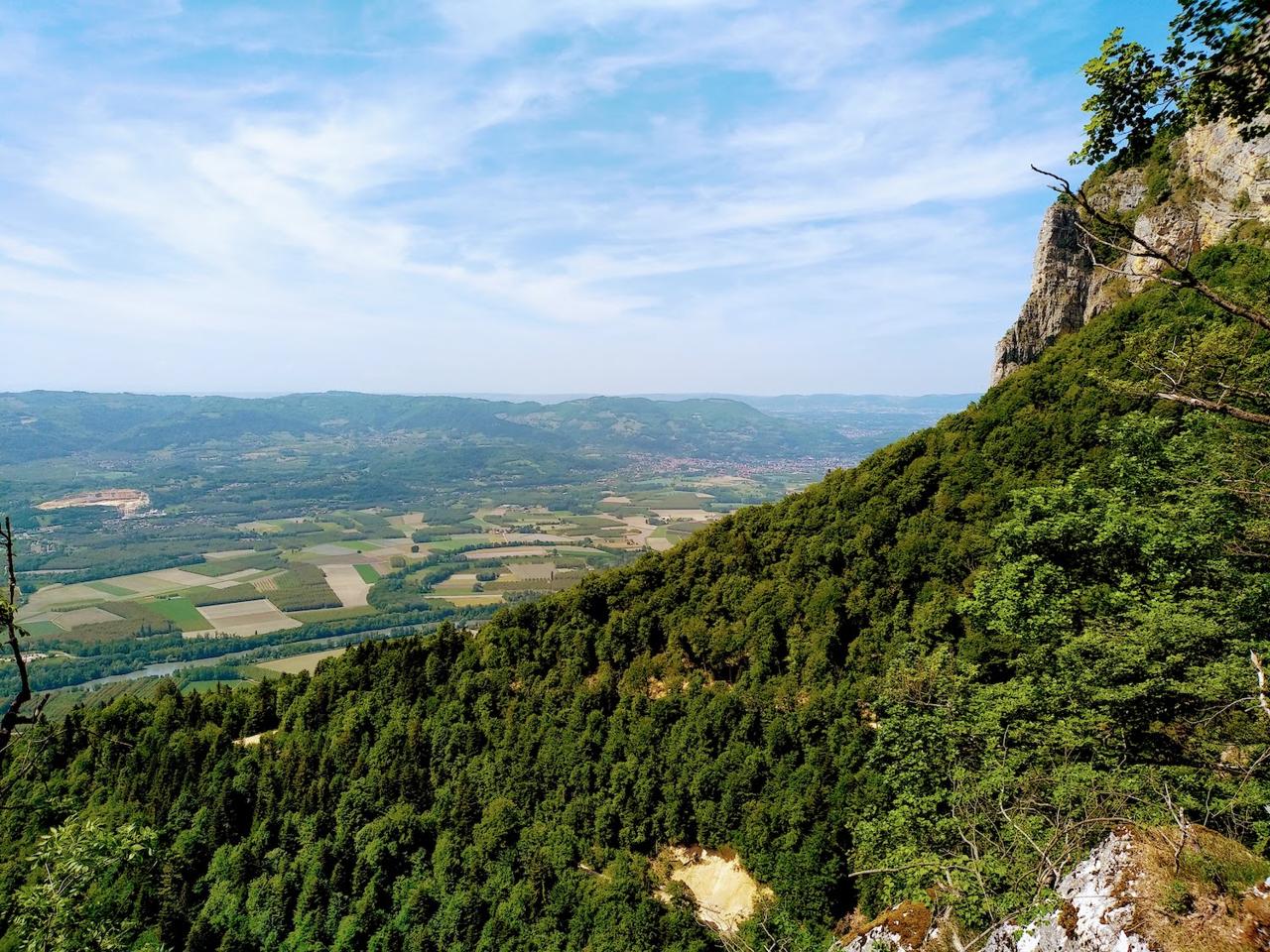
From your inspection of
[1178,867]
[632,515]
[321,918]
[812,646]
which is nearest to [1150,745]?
[1178,867]

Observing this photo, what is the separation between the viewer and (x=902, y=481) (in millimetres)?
27094

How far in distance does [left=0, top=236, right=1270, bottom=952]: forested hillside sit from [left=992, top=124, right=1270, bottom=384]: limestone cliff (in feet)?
11.4

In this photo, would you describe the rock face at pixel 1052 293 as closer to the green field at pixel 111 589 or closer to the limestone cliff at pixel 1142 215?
the limestone cliff at pixel 1142 215

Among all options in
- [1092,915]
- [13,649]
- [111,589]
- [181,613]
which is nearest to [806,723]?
[1092,915]

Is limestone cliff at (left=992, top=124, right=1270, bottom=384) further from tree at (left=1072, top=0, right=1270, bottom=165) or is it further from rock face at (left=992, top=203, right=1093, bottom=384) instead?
tree at (left=1072, top=0, right=1270, bottom=165)

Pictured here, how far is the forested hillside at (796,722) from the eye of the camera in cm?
1093

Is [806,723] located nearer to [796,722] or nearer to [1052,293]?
[796,722]

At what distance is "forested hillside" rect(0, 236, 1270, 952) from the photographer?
10930 millimetres

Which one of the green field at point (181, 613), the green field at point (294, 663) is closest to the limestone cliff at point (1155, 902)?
the green field at point (294, 663)

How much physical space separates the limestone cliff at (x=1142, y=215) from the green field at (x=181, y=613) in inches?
3919

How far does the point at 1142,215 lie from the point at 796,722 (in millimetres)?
30650

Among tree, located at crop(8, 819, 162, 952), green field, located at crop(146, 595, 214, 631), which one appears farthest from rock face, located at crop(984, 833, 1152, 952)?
green field, located at crop(146, 595, 214, 631)

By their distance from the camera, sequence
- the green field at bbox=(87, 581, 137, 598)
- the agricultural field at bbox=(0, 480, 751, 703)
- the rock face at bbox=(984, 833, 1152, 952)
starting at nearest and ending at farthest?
the rock face at bbox=(984, 833, 1152, 952) < the agricultural field at bbox=(0, 480, 751, 703) < the green field at bbox=(87, 581, 137, 598)

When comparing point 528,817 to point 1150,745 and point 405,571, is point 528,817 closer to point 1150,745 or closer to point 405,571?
point 1150,745
